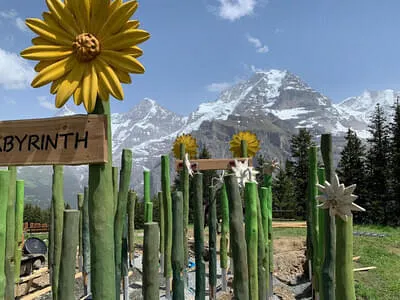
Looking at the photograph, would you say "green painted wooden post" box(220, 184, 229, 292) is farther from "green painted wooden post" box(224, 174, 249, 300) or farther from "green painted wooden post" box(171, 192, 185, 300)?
"green painted wooden post" box(224, 174, 249, 300)

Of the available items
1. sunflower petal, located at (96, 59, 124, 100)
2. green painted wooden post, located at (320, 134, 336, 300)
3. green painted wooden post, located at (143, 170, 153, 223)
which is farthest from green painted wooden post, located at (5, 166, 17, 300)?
green painted wooden post, located at (143, 170, 153, 223)

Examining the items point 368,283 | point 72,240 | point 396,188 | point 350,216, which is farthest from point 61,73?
point 396,188

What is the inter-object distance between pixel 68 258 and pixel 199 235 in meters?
1.84

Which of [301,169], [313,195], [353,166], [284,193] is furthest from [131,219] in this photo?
[284,193]

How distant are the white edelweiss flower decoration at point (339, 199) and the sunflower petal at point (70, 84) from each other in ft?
4.34

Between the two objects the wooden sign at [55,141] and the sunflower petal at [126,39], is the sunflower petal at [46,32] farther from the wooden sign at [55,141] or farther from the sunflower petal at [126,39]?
the wooden sign at [55,141]

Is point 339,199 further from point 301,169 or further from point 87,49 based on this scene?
point 301,169

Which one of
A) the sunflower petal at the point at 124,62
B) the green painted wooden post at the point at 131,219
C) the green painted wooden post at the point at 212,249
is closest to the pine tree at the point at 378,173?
the green painted wooden post at the point at 131,219

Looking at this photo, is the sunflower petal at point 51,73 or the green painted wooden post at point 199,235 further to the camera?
the green painted wooden post at point 199,235

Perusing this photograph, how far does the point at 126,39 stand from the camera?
163cm

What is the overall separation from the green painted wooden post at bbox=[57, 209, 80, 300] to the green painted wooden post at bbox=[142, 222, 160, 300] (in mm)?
399

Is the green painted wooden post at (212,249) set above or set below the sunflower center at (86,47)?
below

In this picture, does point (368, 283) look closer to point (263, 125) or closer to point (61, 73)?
point (61, 73)

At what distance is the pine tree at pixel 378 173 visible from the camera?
64.1 ft
